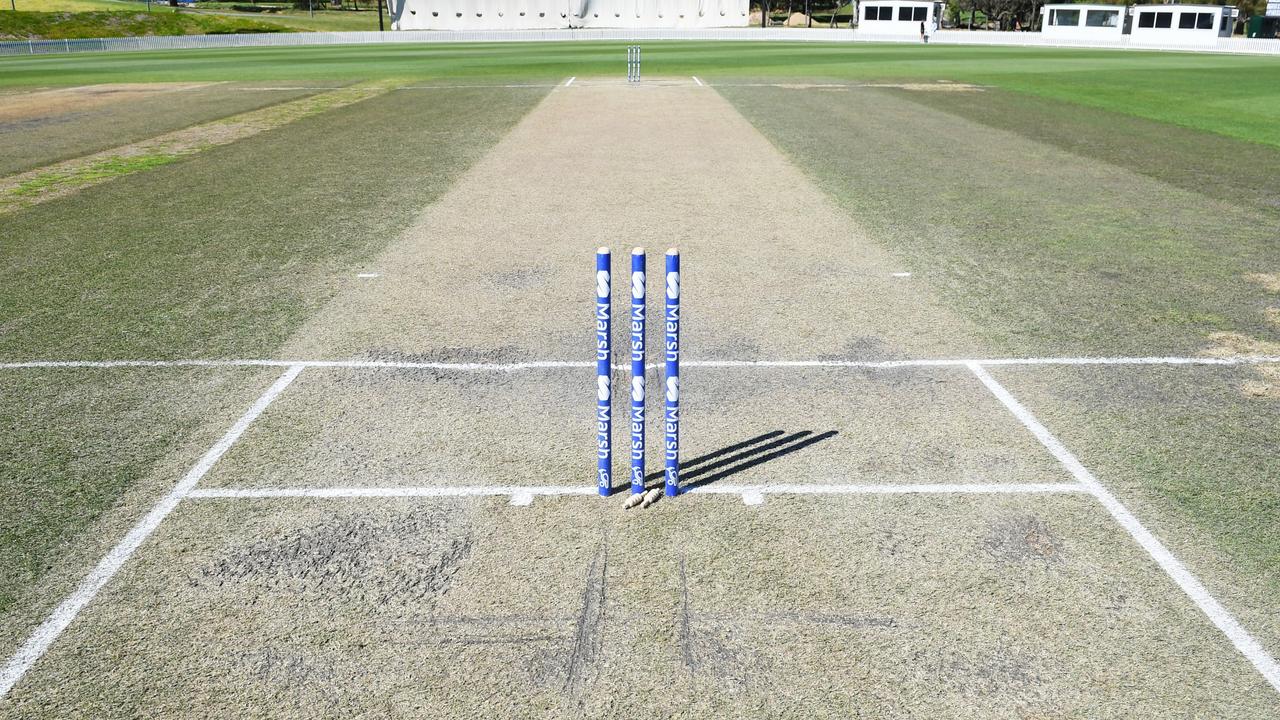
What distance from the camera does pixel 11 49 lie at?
249 feet

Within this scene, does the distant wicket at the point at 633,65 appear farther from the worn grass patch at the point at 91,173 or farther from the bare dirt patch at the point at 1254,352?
the bare dirt patch at the point at 1254,352

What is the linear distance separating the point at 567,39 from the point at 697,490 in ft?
296

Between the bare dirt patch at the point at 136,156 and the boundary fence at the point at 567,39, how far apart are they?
195 ft

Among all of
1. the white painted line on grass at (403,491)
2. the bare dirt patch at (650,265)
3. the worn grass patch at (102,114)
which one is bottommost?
the white painted line on grass at (403,491)

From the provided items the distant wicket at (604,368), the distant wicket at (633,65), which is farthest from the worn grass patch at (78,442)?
the distant wicket at (633,65)

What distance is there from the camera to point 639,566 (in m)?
5.84

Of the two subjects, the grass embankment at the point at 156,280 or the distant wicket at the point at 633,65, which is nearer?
the grass embankment at the point at 156,280

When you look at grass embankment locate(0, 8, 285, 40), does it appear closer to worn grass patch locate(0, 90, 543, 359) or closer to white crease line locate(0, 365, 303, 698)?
worn grass patch locate(0, 90, 543, 359)

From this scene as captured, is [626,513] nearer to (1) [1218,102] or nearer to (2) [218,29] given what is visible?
(1) [1218,102]

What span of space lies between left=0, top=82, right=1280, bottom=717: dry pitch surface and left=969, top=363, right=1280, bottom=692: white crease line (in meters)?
0.03

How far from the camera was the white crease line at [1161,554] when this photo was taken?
5016mm

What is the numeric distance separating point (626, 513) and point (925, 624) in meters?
2.10

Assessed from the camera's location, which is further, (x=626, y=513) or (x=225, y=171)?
(x=225, y=171)

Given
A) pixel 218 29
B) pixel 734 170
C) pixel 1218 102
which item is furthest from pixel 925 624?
pixel 218 29
